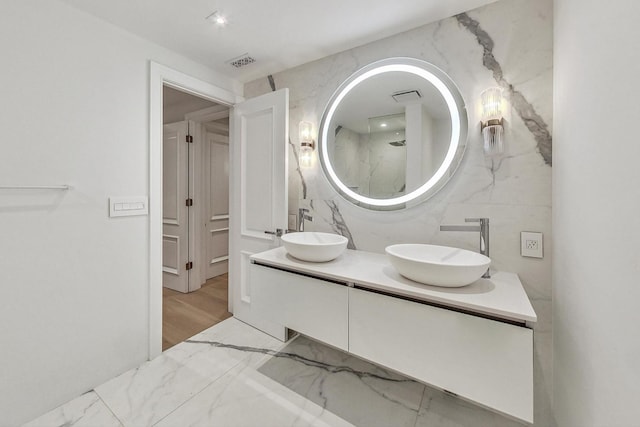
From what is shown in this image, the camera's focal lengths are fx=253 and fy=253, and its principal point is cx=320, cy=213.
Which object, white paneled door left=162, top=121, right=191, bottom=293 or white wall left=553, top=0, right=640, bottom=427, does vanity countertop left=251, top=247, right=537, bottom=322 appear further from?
white paneled door left=162, top=121, right=191, bottom=293

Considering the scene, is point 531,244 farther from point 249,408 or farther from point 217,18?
point 217,18

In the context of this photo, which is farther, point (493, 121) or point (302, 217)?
point (302, 217)

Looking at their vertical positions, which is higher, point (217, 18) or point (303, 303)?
point (217, 18)

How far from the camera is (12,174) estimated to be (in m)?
1.27

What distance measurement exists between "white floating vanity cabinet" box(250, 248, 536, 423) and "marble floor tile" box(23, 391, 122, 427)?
3.24 feet

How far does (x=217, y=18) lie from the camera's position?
154 cm

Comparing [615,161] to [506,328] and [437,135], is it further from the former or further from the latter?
[437,135]

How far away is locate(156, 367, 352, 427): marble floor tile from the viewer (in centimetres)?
133

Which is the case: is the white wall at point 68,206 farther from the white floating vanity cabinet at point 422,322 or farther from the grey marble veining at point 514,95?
the grey marble veining at point 514,95

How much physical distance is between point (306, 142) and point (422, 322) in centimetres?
151

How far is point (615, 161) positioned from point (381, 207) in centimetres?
114

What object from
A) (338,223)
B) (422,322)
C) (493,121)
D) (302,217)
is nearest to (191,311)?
(302,217)

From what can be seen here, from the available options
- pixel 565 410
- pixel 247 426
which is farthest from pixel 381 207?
pixel 247 426

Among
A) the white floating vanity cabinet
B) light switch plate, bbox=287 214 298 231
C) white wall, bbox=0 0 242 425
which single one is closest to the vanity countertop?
the white floating vanity cabinet
